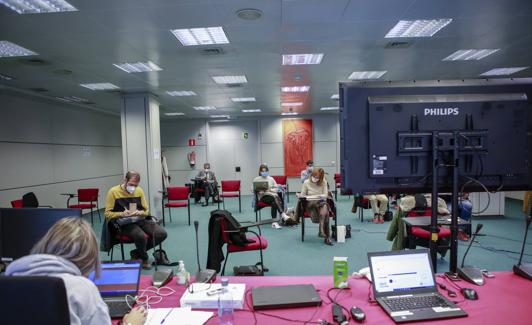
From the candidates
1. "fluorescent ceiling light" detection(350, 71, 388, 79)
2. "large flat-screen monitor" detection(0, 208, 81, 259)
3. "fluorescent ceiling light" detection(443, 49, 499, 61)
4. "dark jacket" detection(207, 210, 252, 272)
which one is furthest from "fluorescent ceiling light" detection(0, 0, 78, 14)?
"fluorescent ceiling light" detection(443, 49, 499, 61)

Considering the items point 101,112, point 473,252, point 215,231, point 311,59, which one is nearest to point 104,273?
point 215,231

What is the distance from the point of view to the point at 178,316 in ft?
4.56

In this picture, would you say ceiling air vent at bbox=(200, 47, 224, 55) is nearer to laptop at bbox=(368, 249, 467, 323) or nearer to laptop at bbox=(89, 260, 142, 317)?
laptop at bbox=(89, 260, 142, 317)

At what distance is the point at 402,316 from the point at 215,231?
2.18 meters

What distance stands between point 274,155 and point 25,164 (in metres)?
7.33

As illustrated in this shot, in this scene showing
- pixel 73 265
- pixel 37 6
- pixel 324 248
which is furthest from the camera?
pixel 324 248

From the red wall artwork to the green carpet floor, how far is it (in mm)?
4524


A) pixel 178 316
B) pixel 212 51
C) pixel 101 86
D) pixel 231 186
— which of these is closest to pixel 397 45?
pixel 212 51

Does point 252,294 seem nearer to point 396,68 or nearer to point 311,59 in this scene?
point 311,59

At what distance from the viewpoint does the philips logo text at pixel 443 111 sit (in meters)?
1.46

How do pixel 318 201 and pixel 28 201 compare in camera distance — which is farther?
pixel 318 201

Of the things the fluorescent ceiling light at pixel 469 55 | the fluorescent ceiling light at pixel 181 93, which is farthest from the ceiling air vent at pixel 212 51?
the fluorescent ceiling light at pixel 469 55

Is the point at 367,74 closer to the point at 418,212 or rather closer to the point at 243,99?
the point at 418,212

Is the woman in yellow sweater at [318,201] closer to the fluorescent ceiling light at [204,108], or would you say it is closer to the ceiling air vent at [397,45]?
the ceiling air vent at [397,45]
